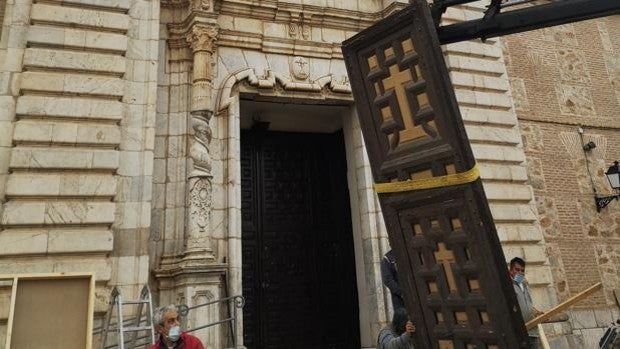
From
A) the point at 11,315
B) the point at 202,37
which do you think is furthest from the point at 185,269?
the point at 202,37

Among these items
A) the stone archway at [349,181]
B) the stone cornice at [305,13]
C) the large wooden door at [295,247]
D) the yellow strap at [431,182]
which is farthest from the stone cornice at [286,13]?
the yellow strap at [431,182]

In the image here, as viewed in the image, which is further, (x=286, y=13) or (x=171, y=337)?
(x=286, y=13)

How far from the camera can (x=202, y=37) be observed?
8.58 meters

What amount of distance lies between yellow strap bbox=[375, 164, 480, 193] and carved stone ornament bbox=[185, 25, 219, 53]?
20.9ft

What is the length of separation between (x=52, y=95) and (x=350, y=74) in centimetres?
561

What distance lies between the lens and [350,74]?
3.27 m

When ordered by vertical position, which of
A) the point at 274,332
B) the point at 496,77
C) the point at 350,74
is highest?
the point at 496,77

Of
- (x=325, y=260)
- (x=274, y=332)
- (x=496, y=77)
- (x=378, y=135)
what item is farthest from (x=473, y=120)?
(x=378, y=135)

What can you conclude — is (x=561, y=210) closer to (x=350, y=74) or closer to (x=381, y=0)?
(x=381, y=0)

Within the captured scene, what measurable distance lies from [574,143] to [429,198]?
1037cm

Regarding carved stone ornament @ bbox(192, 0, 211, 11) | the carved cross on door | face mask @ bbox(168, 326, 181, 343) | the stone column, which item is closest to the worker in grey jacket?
the carved cross on door

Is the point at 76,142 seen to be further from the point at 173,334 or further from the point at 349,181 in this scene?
the point at 349,181

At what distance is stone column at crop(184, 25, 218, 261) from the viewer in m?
7.64

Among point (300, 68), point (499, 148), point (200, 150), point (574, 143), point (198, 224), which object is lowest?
point (198, 224)
